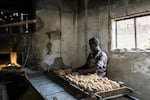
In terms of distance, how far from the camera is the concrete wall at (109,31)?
3.39m

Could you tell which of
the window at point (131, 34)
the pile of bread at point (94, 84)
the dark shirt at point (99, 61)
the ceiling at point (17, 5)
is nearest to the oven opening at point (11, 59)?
the ceiling at point (17, 5)

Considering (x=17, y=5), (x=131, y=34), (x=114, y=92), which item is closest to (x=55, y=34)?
(x=17, y=5)

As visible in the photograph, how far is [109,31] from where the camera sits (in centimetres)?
407

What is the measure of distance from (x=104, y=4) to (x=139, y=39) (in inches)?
44.3

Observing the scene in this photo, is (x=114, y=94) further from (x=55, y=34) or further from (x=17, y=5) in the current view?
(x=17, y=5)

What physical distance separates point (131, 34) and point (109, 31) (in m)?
0.48

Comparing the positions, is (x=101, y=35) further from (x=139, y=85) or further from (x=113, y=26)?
(x=139, y=85)

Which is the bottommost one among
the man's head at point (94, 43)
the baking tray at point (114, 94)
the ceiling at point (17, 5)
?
the baking tray at point (114, 94)

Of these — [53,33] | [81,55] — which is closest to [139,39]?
[81,55]

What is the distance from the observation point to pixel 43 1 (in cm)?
466

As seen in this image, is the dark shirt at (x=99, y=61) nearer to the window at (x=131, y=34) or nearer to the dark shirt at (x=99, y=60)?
the dark shirt at (x=99, y=60)

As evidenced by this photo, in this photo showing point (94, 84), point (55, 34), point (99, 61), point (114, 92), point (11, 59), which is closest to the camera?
point (114, 92)

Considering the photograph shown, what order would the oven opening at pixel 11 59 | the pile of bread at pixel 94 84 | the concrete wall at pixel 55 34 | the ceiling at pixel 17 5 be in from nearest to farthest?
the pile of bread at pixel 94 84 → the ceiling at pixel 17 5 → the oven opening at pixel 11 59 → the concrete wall at pixel 55 34

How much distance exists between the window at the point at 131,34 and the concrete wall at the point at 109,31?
153 mm
